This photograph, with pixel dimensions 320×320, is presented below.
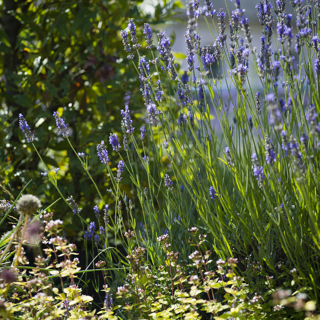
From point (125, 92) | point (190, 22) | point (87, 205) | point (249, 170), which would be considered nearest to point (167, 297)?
point (249, 170)

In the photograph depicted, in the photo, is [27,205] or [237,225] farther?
[237,225]

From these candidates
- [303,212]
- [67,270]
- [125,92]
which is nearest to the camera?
[67,270]

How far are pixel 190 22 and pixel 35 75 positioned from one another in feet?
5.57

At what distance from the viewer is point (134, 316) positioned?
167 cm

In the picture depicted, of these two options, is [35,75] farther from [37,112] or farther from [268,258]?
[268,258]

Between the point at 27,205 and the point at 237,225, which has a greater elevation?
the point at 27,205

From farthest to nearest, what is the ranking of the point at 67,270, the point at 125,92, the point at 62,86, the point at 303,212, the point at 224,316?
the point at 125,92
the point at 62,86
the point at 303,212
the point at 67,270
the point at 224,316

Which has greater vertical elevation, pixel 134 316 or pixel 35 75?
pixel 35 75

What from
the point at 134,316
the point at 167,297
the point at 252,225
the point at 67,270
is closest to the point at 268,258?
the point at 252,225

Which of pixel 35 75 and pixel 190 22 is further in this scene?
pixel 35 75

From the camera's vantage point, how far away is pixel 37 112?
279cm

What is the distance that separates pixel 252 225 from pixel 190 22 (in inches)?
35.9

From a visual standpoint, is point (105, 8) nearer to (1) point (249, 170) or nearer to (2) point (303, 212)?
(1) point (249, 170)

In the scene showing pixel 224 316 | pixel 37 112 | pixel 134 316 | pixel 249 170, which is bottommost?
pixel 134 316
